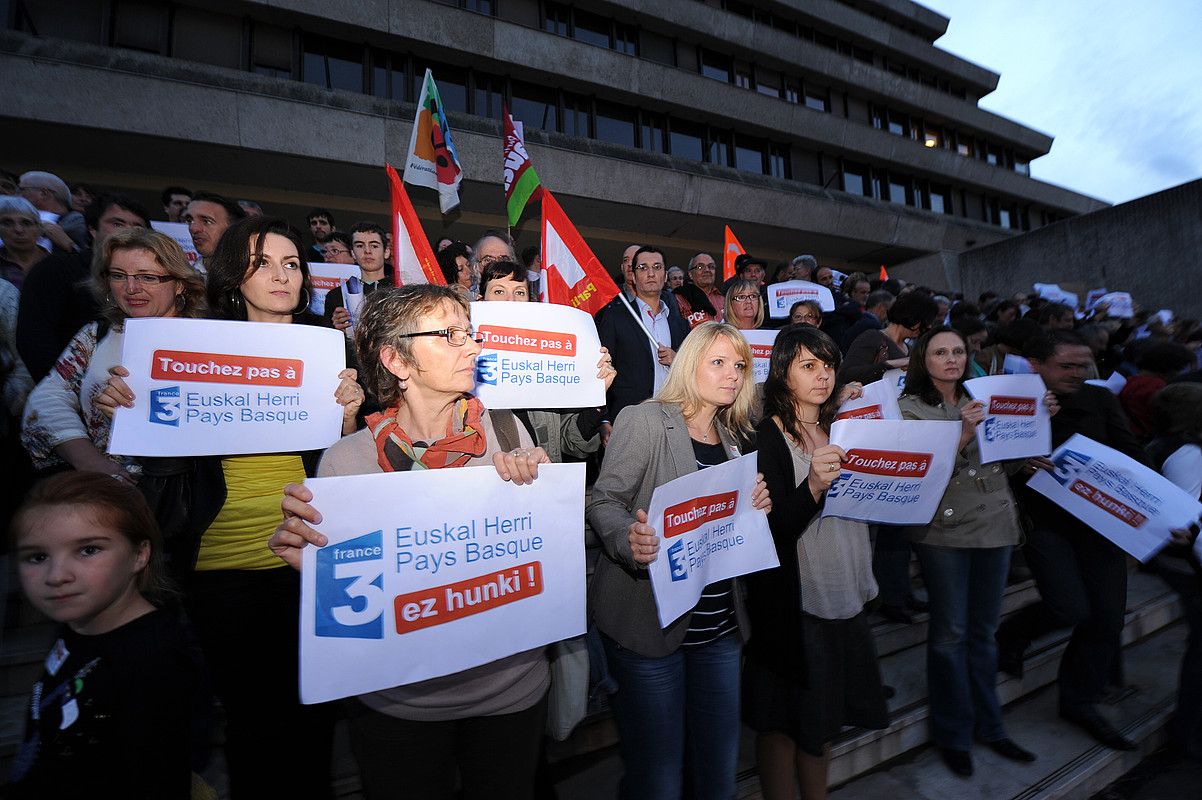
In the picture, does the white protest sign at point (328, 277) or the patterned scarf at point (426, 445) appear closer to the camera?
the patterned scarf at point (426, 445)

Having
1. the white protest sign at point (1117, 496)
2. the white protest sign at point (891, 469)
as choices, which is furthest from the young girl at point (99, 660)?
the white protest sign at point (1117, 496)

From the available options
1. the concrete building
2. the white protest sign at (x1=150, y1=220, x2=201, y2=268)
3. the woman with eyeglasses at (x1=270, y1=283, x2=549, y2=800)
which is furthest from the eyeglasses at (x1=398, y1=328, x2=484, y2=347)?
the concrete building

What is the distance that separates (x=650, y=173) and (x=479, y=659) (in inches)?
678

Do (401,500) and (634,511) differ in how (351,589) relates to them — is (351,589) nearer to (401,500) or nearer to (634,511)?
(401,500)

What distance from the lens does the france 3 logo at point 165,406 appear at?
5.91 feet

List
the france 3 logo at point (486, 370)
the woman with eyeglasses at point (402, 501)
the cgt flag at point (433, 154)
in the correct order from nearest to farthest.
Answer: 1. the woman with eyeglasses at point (402, 501)
2. the france 3 logo at point (486, 370)
3. the cgt flag at point (433, 154)

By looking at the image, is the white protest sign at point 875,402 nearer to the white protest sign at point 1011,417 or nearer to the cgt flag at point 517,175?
the white protest sign at point 1011,417

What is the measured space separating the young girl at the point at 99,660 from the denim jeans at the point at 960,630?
11.2 ft

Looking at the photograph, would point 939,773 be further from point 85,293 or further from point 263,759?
point 85,293

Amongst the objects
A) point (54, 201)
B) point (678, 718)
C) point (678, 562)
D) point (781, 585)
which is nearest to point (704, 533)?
point (678, 562)

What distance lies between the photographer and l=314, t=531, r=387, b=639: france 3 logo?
140 cm

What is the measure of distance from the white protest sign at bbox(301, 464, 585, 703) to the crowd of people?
3.4 inches

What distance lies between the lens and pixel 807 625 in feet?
7.97

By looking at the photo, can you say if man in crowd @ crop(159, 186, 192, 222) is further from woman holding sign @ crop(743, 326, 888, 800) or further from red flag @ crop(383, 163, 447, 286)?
woman holding sign @ crop(743, 326, 888, 800)
